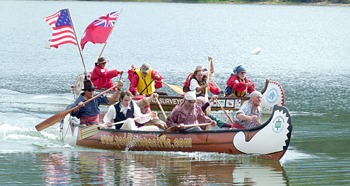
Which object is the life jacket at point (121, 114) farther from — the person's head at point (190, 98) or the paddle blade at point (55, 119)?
the person's head at point (190, 98)

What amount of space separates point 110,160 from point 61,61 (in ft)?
88.8

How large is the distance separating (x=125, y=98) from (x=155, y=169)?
217 cm

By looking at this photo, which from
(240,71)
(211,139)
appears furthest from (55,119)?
(240,71)

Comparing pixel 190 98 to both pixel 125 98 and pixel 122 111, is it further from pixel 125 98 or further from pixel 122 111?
pixel 122 111

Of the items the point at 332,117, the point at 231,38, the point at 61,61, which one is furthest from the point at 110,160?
the point at 231,38

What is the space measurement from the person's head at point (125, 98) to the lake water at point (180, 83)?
116 centimetres

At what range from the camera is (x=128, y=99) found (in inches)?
798

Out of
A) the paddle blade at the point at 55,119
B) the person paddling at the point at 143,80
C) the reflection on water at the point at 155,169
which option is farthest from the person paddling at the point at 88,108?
the person paddling at the point at 143,80

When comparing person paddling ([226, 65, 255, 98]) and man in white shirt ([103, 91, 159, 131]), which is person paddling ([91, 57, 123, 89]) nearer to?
person paddling ([226, 65, 255, 98])

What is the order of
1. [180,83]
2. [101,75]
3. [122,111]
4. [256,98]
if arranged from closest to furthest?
[256,98]
[122,111]
[101,75]
[180,83]

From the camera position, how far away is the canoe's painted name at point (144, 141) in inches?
787

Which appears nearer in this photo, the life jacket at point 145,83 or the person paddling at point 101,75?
the life jacket at point 145,83

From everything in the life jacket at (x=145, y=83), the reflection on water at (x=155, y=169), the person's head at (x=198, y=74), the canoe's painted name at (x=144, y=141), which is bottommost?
the reflection on water at (x=155, y=169)

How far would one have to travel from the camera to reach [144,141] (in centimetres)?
2038
